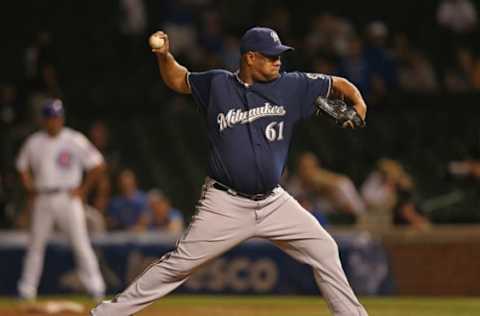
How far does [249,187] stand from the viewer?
757 centimetres

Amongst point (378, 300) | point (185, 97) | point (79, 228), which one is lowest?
point (378, 300)

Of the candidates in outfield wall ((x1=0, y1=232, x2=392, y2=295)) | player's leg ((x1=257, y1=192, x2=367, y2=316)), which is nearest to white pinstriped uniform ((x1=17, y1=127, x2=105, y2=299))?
outfield wall ((x1=0, y1=232, x2=392, y2=295))

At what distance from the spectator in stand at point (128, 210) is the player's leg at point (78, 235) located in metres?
1.99

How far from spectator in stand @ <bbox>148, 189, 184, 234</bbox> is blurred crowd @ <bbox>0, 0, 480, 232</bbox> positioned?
0.02 m

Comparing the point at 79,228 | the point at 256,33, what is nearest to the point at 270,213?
the point at 256,33

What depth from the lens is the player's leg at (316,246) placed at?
24.8 feet

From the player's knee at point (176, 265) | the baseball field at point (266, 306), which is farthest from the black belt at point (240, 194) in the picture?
the baseball field at point (266, 306)

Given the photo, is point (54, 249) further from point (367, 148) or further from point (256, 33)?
point (256, 33)

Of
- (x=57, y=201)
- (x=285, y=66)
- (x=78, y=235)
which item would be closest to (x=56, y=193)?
(x=57, y=201)

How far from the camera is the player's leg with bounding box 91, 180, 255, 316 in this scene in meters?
7.45

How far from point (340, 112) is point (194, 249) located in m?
1.28

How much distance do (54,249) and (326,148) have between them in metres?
4.06

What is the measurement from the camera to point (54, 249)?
49.5 feet

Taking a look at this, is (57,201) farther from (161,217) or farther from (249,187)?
(249,187)
